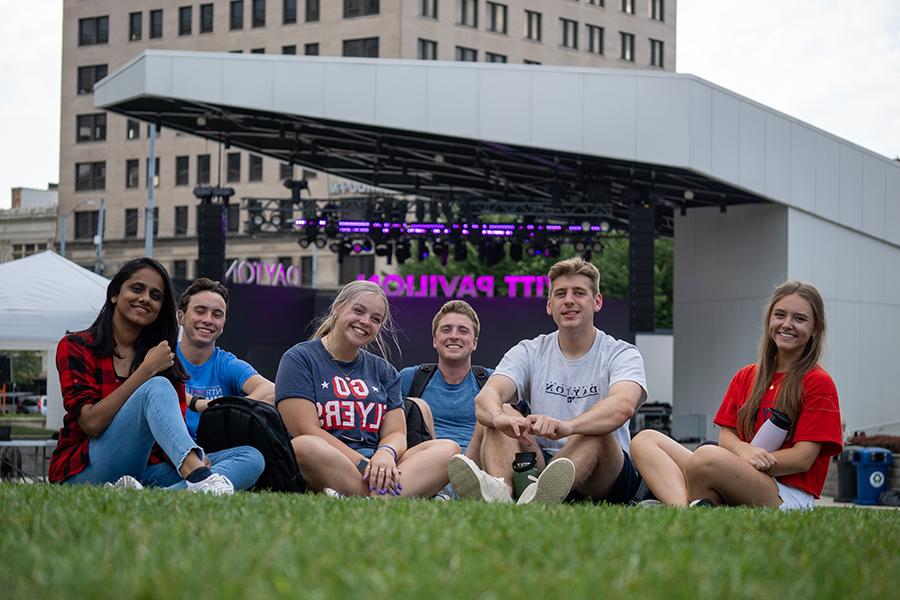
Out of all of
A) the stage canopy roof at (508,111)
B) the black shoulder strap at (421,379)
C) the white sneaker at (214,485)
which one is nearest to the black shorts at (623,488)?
the black shoulder strap at (421,379)

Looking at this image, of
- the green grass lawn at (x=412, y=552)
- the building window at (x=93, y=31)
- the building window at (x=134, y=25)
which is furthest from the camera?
the building window at (x=93, y=31)

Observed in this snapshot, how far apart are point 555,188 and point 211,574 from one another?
2551 cm

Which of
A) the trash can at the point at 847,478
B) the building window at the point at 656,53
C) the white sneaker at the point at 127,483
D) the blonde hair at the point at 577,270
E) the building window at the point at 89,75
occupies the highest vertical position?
the building window at the point at 656,53

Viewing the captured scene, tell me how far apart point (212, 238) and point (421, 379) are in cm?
1955

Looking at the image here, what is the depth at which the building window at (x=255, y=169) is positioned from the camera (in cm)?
6806

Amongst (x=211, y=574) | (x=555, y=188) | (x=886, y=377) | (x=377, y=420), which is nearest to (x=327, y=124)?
(x=555, y=188)

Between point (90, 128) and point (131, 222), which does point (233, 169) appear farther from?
point (90, 128)

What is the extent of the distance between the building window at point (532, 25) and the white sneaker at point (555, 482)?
64.0 m

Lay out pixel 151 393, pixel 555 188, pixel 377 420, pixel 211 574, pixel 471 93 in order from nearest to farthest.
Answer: pixel 211 574, pixel 151 393, pixel 377 420, pixel 471 93, pixel 555 188

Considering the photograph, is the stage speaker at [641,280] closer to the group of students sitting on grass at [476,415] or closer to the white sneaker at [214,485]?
the group of students sitting on grass at [476,415]

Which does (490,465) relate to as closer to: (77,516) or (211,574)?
(77,516)

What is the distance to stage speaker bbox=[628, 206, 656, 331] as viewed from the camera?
24828 millimetres

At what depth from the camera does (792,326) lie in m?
7.00

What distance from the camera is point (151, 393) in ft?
20.9
